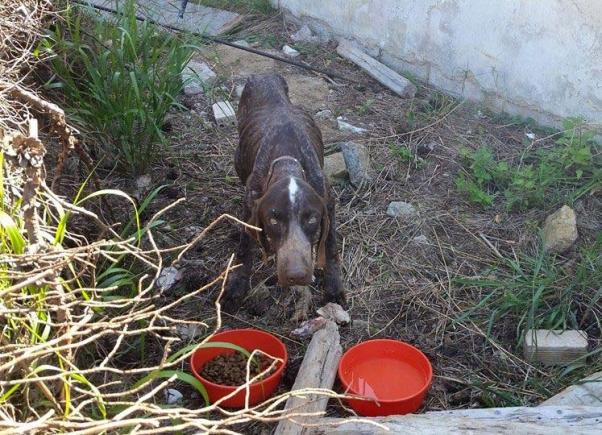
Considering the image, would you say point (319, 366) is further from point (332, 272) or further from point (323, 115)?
point (323, 115)

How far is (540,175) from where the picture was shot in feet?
17.7

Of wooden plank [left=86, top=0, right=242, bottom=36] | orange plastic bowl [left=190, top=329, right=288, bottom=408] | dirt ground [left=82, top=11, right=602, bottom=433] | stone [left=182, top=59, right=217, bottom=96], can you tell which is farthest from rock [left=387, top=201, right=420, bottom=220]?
wooden plank [left=86, top=0, right=242, bottom=36]

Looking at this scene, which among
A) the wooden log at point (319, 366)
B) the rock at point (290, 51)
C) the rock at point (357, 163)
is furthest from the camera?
the rock at point (290, 51)

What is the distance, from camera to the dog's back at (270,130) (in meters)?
4.65

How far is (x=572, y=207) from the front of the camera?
204 inches

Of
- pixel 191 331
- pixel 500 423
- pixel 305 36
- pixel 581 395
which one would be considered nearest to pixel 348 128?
pixel 305 36

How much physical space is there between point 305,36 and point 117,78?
3.52 m

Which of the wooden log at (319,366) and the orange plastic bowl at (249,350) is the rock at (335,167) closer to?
the wooden log at (319,366)

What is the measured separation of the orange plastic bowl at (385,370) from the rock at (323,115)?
2994 mm

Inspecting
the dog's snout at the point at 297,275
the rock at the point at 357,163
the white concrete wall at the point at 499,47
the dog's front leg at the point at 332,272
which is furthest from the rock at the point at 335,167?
the dog's snout at the point at 297,275

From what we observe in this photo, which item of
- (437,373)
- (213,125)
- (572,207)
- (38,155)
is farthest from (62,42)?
(572,207)

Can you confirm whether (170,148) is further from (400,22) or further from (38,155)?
(38,155)

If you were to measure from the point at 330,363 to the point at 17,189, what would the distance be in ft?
5.68

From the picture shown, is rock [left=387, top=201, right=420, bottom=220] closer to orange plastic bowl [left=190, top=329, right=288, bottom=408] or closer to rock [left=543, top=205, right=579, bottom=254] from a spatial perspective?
rock [left=543, top=205, right=579, bottom=254]
